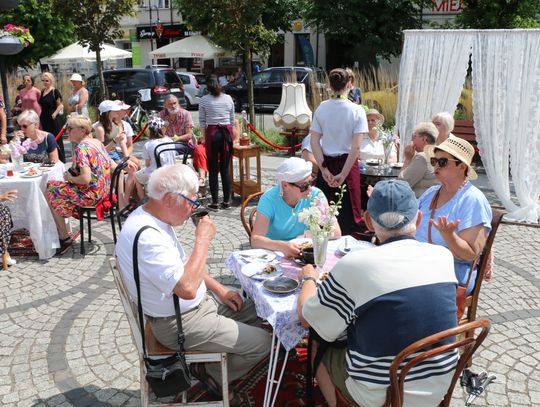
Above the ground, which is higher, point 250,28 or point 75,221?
point 250,28

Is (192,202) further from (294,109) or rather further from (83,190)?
(294,109)

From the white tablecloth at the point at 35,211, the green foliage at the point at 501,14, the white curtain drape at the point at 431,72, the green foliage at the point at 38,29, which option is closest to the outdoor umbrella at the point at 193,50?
the green foliage at the point at 38,29

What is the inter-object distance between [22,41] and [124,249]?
25.5 ft

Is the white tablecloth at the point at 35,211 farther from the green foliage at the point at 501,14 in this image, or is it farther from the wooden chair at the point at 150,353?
the green foliage at the point at 501,14

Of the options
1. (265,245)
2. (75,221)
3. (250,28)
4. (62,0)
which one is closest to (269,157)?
(250,28)

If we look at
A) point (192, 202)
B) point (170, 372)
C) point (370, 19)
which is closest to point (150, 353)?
point (170, 372)

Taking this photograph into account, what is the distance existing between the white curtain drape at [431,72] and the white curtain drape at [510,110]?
43cm

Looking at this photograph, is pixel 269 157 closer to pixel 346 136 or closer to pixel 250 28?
pixel 250 28

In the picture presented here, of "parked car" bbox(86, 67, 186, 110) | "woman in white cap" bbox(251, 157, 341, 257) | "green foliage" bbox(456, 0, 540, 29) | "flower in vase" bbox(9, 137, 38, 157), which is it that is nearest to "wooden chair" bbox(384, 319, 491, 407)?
"woman in white cap" bbox(251, 157, 341, 257)

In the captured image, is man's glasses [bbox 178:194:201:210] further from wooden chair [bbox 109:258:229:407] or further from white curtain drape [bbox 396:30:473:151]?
white curtain drape [bbox 396:30:473:151]

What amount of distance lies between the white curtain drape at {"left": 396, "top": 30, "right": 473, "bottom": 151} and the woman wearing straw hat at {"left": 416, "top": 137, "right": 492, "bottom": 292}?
420 centimetres

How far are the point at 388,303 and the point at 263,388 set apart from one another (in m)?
1.56

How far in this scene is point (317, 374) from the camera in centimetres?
276

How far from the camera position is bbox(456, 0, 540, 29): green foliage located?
669 inches
